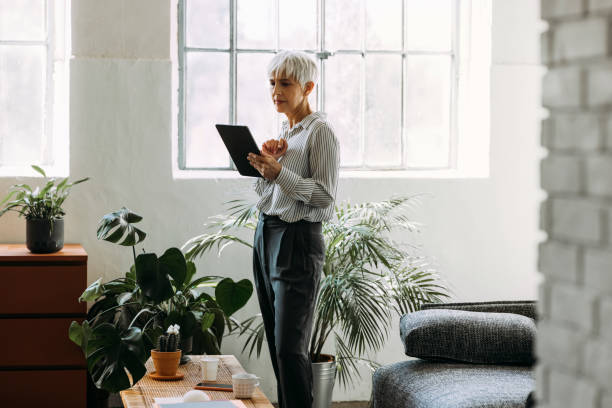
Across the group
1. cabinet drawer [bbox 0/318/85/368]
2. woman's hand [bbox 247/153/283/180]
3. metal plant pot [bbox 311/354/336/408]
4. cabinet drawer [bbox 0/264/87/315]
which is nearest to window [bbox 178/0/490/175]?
cabinet drawer [bbox 0/264/87/315]

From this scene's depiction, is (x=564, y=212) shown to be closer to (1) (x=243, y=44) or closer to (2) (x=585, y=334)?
(2) (x=585, y=334)

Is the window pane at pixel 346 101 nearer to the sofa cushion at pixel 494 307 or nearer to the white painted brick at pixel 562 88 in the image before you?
the sofa cushion at pixel 494 307

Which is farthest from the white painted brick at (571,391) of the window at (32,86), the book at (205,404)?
the window at (32,86)

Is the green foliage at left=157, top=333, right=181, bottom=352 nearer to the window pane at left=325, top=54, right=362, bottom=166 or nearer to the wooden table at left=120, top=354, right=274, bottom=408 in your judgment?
the wooden table at left=120, top=354, right=274, bottom=408

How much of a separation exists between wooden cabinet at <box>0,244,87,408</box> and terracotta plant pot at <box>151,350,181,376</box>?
2.44 feet

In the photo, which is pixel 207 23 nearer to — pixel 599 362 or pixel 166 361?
pixel 166 361

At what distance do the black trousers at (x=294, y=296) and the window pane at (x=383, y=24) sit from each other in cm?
213

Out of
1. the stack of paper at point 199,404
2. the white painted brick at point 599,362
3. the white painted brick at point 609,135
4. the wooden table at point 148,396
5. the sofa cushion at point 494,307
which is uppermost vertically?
the white painted brick at point 609,135

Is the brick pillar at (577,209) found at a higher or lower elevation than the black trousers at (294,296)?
higher

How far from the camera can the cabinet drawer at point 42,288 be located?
398 cm

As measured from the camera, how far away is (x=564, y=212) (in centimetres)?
120

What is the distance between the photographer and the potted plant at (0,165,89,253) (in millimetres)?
4074

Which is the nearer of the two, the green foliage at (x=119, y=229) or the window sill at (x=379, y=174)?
the green foliage at (x=119, y=229)

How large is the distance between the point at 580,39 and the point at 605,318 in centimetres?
40
